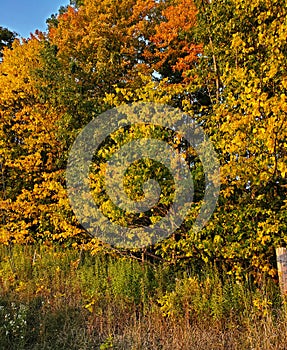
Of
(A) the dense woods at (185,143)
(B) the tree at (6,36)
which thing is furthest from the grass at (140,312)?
(B) the tree at (6,36)

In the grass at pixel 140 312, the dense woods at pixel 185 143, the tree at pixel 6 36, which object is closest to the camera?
the grass at pixel 140 312

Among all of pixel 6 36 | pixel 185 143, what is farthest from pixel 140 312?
pixel 6 36

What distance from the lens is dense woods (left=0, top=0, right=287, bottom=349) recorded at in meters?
3.96

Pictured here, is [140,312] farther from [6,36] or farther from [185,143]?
[6,36]

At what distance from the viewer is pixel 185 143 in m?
4.94

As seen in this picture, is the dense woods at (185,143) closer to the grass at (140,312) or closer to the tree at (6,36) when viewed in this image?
the grass at (140,312)

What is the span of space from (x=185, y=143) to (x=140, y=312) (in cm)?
226

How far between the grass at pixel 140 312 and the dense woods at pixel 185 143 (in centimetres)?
6

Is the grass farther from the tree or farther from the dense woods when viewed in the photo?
the tree

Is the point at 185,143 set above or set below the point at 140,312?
above

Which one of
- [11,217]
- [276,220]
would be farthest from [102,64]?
[276,220]

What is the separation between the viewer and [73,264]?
658 cm

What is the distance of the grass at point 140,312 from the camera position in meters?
3.73

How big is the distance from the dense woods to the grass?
0.20 feet
